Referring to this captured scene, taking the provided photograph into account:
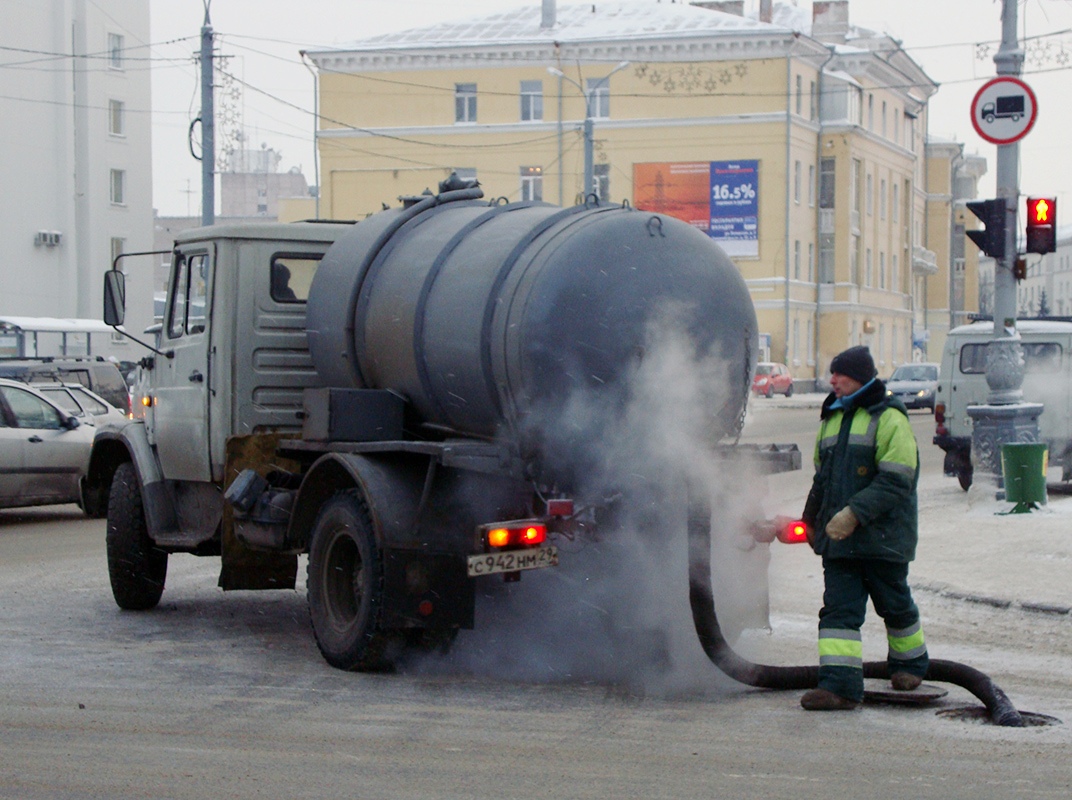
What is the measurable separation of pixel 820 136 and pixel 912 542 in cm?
5722

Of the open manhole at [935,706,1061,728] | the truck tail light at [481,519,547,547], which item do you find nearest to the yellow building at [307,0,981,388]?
the truck tail light at [481,519,547,547]

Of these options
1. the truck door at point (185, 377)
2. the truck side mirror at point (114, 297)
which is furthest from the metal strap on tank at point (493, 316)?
the truck side mirror at point (114, 297)

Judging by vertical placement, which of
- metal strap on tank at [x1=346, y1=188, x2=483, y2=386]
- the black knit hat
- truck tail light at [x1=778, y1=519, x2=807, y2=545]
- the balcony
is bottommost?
truck tail light at [x1=778, y1=519, x2=807, y2=545]

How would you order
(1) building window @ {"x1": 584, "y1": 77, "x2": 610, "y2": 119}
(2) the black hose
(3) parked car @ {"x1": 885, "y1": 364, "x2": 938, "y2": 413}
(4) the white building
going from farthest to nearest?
(1) building window @ {"x1": 584, "y1": 77, "x2": 610, "y2": 119} < (4) the white building < (3) parked car @ {"x1": 885, "y1": 364, "x2": 938, "y2": 413} < (2) the black hose

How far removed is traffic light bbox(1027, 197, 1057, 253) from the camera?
47.8 feet

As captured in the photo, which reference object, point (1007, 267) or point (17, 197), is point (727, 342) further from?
point (17, 197)

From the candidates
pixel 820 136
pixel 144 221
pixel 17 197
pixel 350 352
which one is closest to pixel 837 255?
pixel 820 136

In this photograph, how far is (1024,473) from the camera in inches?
553

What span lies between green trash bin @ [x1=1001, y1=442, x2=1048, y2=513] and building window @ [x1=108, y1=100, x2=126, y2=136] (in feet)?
161

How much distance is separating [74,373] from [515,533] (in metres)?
18.4

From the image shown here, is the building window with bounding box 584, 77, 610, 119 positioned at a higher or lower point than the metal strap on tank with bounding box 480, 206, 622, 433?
higher

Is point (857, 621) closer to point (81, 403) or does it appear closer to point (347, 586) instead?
point (347, 586)

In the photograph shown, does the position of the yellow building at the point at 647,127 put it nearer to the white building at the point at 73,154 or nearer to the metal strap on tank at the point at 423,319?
the white building at the point at 73,154

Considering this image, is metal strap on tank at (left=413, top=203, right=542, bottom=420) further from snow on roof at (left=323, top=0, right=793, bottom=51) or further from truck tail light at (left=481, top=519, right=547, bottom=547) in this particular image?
snow on roof at (left=323, top=0, right=793, bottom=51)
